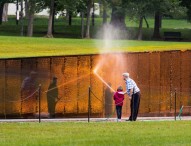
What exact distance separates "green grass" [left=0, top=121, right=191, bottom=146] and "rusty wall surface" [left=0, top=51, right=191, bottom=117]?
6.59m

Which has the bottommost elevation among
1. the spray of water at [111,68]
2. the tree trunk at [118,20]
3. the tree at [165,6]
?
the tree trunk at [118,20]

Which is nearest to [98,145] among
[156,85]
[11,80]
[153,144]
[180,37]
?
[153,144]

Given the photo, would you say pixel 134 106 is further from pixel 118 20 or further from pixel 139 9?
pixel 118 20

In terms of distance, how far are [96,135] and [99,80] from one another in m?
12.1

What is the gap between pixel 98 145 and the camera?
50.9ft

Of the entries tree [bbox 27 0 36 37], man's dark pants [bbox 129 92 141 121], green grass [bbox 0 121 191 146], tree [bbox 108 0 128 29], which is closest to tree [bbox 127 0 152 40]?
tree [bbox 108 0 128 29]

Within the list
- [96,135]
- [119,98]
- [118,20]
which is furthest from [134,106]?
[118,20]

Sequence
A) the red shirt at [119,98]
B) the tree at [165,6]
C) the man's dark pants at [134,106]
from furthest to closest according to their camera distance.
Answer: the tree at [165,6], the red shirt at [119,98], the man's dark pants at [134,106]

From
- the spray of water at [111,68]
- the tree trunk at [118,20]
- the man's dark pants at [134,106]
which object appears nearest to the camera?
the man's dark pants at [134,106]

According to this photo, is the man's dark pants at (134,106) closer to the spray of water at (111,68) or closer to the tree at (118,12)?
the spray of water at (111,68)

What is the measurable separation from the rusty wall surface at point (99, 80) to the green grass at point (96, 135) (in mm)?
6590

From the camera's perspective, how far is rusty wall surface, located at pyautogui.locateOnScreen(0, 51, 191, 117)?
27219 mm

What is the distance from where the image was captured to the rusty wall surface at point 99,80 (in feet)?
89.3

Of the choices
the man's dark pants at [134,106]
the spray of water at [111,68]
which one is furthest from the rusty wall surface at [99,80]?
the man's dark pants at [134,106]
